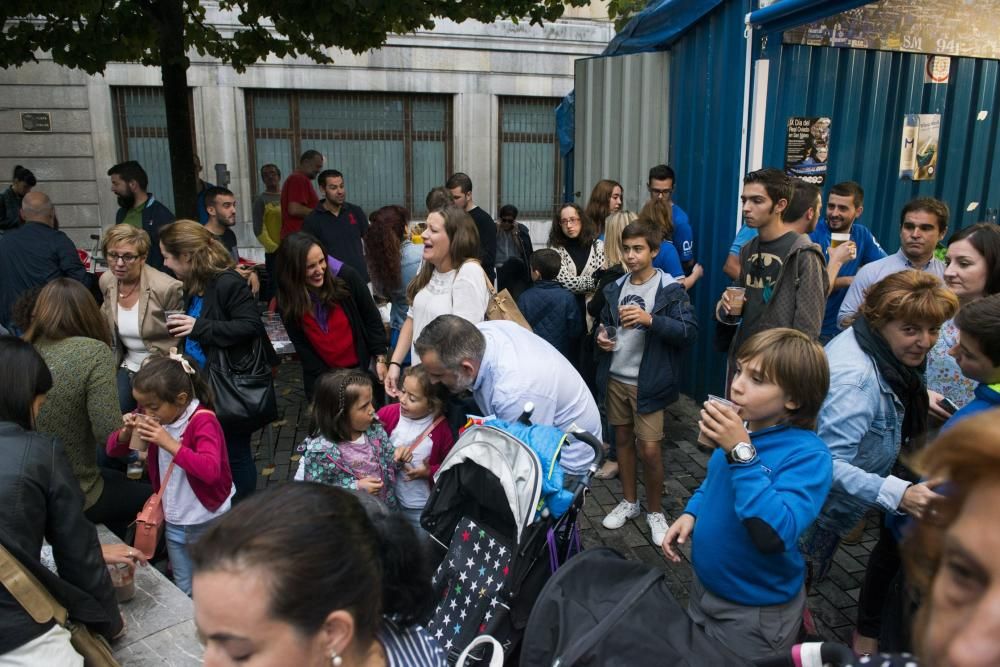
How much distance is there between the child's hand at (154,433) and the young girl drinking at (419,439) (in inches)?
42.1

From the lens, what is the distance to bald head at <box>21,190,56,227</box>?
564 cm

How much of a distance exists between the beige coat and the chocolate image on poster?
491cm

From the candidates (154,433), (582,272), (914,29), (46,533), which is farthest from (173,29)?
(914,29)

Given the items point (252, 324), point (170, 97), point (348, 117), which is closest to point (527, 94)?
point (348, 117)

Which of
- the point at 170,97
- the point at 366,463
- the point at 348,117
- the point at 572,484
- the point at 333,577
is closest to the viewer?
the point at 333,577

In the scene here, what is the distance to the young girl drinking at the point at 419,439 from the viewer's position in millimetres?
3693

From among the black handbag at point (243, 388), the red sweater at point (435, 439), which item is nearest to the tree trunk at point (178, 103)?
the black handbag at point (243, 388)

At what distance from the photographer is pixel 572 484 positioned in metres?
3.21

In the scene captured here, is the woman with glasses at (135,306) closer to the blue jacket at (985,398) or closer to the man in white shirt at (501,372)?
the man in white shirt at (501,372)

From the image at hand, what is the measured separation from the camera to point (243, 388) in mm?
4223

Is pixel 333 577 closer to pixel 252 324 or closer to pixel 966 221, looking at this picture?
pixel 252 324

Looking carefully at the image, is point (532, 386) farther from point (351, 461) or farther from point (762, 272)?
point (762, 272)

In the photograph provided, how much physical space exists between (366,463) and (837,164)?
5.21m

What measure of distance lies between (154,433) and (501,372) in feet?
5.22
